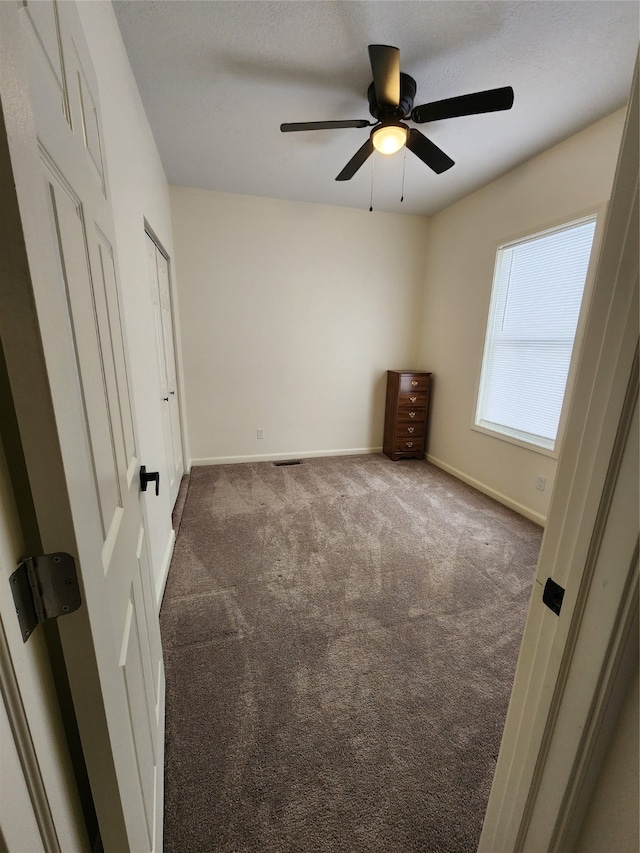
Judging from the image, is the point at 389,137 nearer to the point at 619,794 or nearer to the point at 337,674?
the point at 619,794

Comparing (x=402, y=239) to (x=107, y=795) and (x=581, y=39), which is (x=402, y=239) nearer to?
(x=581, y=39)

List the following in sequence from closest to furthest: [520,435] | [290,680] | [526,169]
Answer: [290,680], [526,169], [520,435]

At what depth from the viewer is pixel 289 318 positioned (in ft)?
12.4

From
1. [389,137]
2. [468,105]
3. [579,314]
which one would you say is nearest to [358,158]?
[389,137]

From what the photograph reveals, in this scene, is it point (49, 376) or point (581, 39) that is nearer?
point (49, 376)

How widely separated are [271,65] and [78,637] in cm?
261

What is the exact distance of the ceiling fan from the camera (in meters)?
1.57

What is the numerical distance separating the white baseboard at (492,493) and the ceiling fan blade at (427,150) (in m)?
2.56

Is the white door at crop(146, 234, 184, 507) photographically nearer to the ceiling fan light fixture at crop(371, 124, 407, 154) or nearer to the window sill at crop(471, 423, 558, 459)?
the ceiling fan light fixture at crop(371, 124, 407, 154)

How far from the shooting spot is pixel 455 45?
5.49ft

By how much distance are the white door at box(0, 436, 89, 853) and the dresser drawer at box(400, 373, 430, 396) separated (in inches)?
148

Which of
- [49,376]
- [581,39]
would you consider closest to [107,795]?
[49,376]

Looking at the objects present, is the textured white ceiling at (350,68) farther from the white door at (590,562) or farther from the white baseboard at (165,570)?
the white baseboard at (165,570)

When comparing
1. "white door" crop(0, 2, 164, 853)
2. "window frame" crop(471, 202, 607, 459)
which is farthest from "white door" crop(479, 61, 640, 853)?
"window frame" crop(471, 202, 607, 459)
